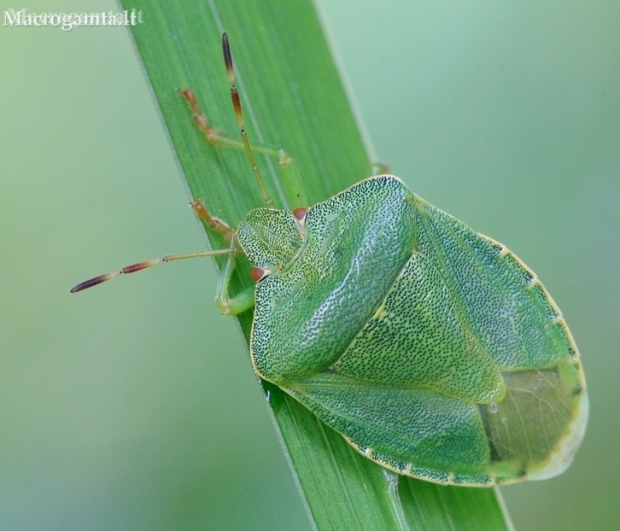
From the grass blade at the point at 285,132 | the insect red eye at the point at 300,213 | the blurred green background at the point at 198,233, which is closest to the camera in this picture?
the grass blade at the point at 285,132

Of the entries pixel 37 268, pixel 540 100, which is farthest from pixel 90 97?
pixel 540 100

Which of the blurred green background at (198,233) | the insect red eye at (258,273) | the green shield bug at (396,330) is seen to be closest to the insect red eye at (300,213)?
the green shield bug at (396,330)

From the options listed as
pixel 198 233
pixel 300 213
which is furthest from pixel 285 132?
pixel 198 233

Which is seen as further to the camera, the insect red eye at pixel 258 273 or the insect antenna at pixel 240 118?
the insect red eye at pixel 258 273

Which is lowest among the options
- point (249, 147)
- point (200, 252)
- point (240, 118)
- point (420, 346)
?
point (420, 346)

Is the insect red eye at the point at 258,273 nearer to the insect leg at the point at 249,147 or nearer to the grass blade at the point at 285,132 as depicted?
the grass blade at the point at 285,132

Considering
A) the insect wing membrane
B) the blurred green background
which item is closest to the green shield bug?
the insect wing membrane

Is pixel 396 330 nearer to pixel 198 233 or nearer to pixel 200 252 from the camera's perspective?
pixel 200 252
